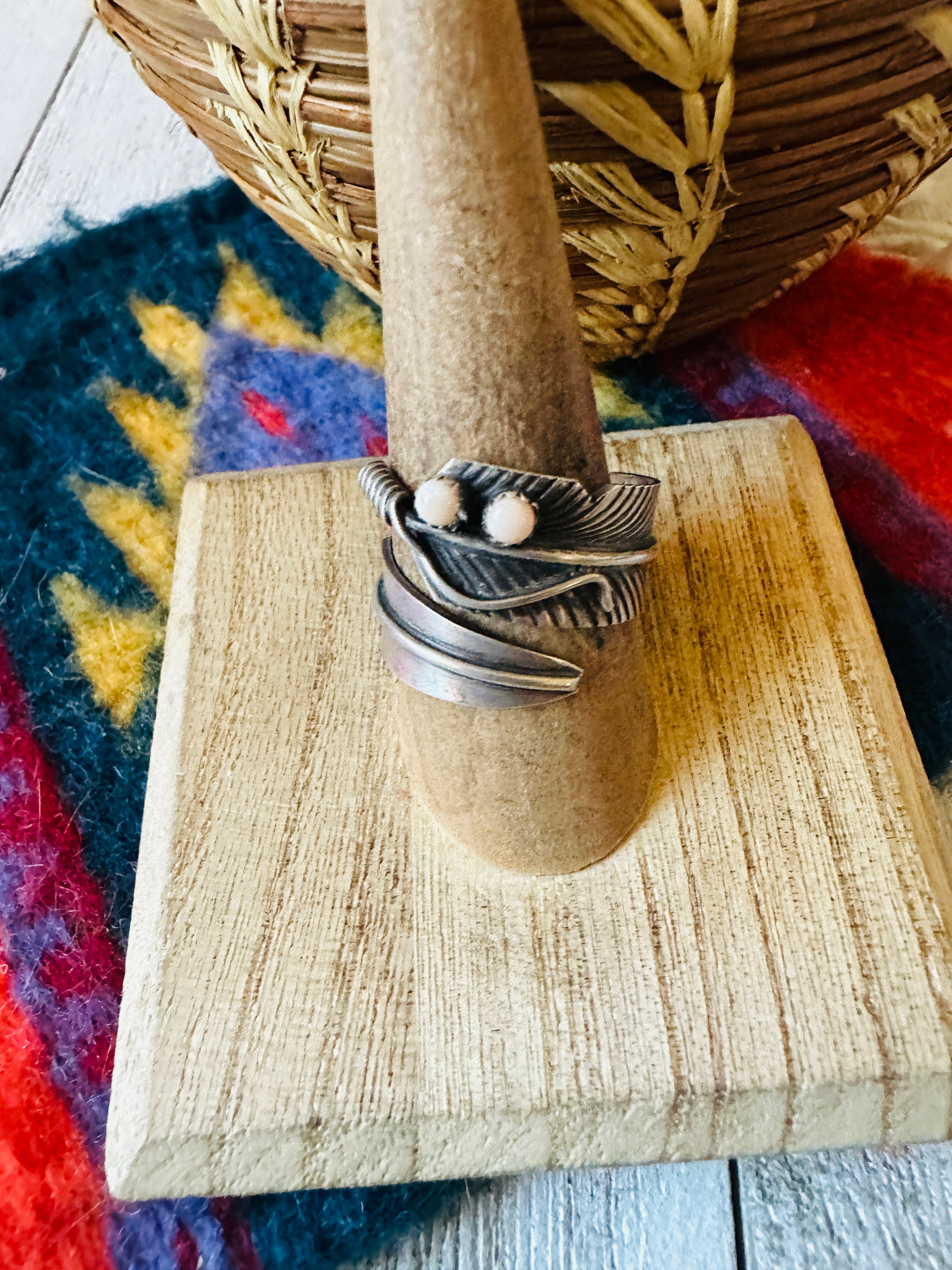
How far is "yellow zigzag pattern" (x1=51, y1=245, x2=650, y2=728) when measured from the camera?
2.36ft

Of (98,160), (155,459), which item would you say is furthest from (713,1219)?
(98,160)

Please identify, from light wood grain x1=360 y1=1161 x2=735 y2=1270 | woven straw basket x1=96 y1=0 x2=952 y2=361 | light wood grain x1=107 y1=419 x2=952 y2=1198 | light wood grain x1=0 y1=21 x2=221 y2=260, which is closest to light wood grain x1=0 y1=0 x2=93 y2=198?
light wood grain x1=0 y1=21 x2=221 y2=260

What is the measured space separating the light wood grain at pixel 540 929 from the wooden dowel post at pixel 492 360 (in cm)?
4

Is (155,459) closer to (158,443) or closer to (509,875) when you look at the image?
(158,443)

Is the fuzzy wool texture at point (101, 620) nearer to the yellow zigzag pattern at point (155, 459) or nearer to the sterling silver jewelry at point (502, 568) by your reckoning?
the yellow zigzag pattern at point (155, 459)

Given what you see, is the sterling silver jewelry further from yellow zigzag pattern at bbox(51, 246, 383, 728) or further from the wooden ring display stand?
yellow zigzag pattern at bbox(51, 246, 383, 728)

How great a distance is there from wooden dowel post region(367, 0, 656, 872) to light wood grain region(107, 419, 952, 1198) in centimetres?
4

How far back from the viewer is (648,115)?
0.45 metres

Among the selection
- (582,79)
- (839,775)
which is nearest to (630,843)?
(839,775)

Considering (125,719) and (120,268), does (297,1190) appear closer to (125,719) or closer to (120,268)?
(125,719)

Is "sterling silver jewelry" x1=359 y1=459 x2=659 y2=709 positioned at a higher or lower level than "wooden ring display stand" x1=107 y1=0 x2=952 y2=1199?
higher

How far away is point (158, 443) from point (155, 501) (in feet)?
0.18

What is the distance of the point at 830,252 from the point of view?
666 mm

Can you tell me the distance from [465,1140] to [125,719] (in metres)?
0.36
